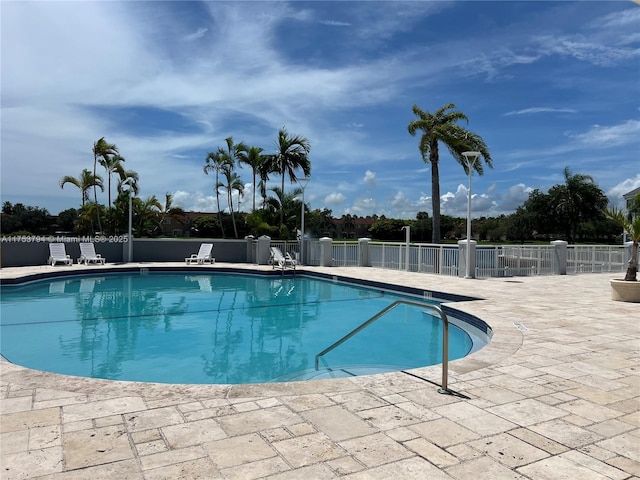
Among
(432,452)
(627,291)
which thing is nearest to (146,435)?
(432,452)

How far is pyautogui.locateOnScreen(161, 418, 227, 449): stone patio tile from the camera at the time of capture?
2.88 metres

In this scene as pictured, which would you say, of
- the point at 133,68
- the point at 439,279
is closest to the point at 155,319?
the point at 133,68

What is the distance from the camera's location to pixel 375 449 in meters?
2.81

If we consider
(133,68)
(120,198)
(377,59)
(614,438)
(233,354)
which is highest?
(377,59)

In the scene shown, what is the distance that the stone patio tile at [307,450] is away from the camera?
→ 8.73 feet

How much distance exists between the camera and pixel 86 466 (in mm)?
2559

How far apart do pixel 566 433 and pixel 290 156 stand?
20857 mm

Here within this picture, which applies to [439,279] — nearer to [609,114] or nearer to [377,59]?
[377,59]

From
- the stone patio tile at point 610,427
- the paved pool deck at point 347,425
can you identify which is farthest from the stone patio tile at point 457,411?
the stone patio tile at point 610,427

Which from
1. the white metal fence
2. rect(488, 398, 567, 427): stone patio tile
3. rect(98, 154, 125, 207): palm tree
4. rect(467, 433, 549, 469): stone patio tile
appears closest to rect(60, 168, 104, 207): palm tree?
rect(98, 154, 125, 207): palm tree

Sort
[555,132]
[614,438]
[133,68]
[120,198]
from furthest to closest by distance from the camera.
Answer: [120,198], [555,132], [133,68], [614,438]

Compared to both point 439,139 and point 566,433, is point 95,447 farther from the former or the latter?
point 439,139

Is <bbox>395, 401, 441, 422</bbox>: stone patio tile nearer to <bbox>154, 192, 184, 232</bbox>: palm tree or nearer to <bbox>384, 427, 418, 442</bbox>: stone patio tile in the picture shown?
<bbox>384, 427, 418, 442</bbox>: stone patio tile

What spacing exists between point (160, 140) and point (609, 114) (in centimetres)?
1905
